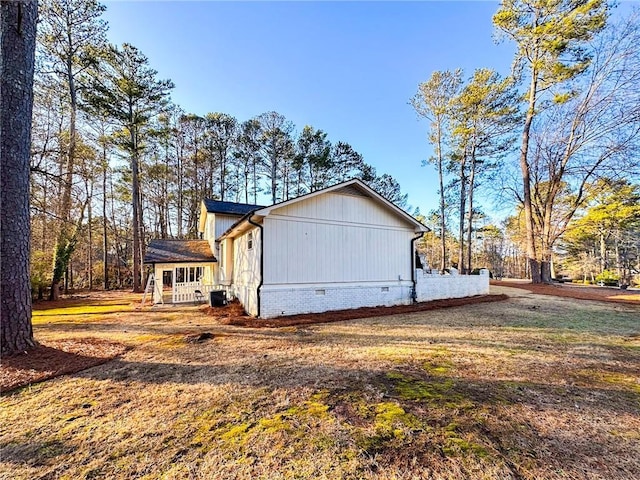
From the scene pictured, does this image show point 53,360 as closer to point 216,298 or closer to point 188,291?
point 216,298

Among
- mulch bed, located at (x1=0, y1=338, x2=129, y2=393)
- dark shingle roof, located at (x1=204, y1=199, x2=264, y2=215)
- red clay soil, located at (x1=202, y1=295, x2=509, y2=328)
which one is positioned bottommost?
red clay soil, located at (x1=202, y1=295, x2=509, y2=328)

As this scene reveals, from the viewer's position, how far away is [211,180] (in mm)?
23375

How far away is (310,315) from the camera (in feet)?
27.8

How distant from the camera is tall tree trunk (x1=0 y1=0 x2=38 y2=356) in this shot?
439 centimetres

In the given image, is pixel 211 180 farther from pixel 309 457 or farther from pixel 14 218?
pixel 309 457

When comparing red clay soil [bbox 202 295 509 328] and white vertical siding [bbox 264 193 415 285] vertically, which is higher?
white vertical siding [bbox 264 193 415 285]

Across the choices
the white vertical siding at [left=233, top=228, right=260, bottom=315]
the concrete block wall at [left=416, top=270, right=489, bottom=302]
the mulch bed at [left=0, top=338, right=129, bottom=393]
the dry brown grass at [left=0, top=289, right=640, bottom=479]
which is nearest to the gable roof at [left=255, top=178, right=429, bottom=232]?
the white vertical siding at [left=233, top=228, right=260, bottom=315]

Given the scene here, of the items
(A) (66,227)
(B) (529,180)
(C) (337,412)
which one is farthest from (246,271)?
(B) (529,180)

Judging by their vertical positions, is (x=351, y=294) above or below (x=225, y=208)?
below

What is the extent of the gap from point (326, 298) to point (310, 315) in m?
0.84

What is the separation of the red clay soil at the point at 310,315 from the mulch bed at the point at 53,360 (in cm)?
296

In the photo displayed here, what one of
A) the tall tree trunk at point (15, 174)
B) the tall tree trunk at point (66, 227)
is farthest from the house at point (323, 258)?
the tall tree trunk at point (66, 227)

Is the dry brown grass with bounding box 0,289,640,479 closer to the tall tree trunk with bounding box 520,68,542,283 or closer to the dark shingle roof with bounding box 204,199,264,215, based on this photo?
the dark shingle roof with bounding box 204,199,264,215

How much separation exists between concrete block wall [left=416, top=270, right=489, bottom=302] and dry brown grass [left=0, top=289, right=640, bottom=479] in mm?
5570
